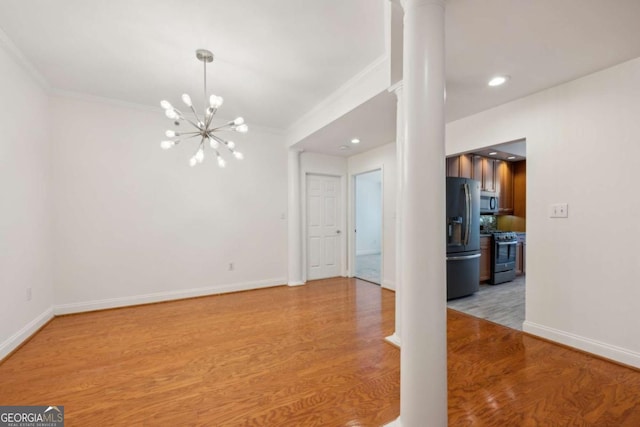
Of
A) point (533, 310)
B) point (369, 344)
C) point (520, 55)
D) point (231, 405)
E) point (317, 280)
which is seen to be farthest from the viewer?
point (317, 280)

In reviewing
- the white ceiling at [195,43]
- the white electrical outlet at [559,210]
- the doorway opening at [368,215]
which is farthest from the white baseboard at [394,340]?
the doorway opening at [368,215]

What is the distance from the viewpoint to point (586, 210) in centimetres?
243

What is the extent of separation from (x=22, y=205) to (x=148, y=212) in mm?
1265

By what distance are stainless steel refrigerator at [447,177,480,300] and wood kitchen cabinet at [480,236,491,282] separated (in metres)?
0.66

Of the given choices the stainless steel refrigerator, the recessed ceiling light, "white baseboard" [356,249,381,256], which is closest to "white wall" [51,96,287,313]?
the stainless steel refrigerator

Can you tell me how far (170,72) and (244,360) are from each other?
10.00 feet

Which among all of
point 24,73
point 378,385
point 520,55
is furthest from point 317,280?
point 24,73

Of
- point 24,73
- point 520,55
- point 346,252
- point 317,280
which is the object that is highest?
point 24,73

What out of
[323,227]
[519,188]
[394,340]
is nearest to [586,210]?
[394,340]

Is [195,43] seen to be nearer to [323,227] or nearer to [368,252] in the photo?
[323,227]

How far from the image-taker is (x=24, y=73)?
2.71 metres

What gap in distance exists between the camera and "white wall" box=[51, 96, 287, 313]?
11.1 ft

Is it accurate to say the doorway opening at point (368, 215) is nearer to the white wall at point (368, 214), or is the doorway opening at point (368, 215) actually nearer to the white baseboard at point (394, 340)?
the white wall at point (368, 214)

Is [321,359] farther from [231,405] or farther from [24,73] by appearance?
[24,73]
